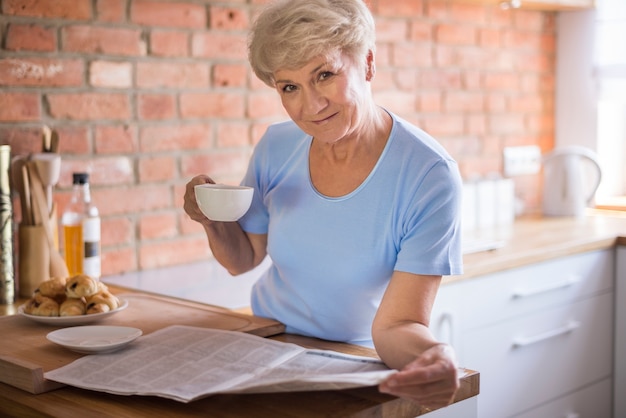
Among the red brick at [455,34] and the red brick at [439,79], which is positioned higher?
the red brick at [455,34]

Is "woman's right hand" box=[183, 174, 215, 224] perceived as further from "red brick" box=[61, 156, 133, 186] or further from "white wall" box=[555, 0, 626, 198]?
"white wall" box=[555, 0, 626, 198]

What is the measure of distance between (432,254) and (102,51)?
113 centimetres

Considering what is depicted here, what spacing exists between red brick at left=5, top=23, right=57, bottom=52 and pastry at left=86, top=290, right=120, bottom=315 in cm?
69

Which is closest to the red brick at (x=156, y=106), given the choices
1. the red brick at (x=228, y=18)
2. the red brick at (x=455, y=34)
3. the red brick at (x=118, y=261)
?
the red brick at (x=228, y=18)

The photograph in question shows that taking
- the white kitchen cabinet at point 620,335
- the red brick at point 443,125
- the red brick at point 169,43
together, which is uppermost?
the red brick at point 169,43

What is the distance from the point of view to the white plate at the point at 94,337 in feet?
4.52

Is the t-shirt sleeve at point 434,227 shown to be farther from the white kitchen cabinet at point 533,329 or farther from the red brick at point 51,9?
the red brick at point 51,9

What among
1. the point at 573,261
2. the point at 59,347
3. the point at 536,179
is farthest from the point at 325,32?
the point at 536,179

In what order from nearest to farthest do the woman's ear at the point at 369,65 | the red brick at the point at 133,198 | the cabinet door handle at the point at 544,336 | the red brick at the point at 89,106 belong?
the woman's ear at the point at 369,65 → the red brick at the point at 89,106 → the red brick at the point at 133,198 → the cabinet door handle at the point at 544,336

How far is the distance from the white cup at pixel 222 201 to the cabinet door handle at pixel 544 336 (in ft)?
4.21

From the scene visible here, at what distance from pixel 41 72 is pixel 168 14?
0.40m

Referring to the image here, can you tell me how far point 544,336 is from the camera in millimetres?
2588

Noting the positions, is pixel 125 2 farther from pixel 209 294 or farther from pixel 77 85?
pixel 209 294

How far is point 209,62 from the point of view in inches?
93.3
